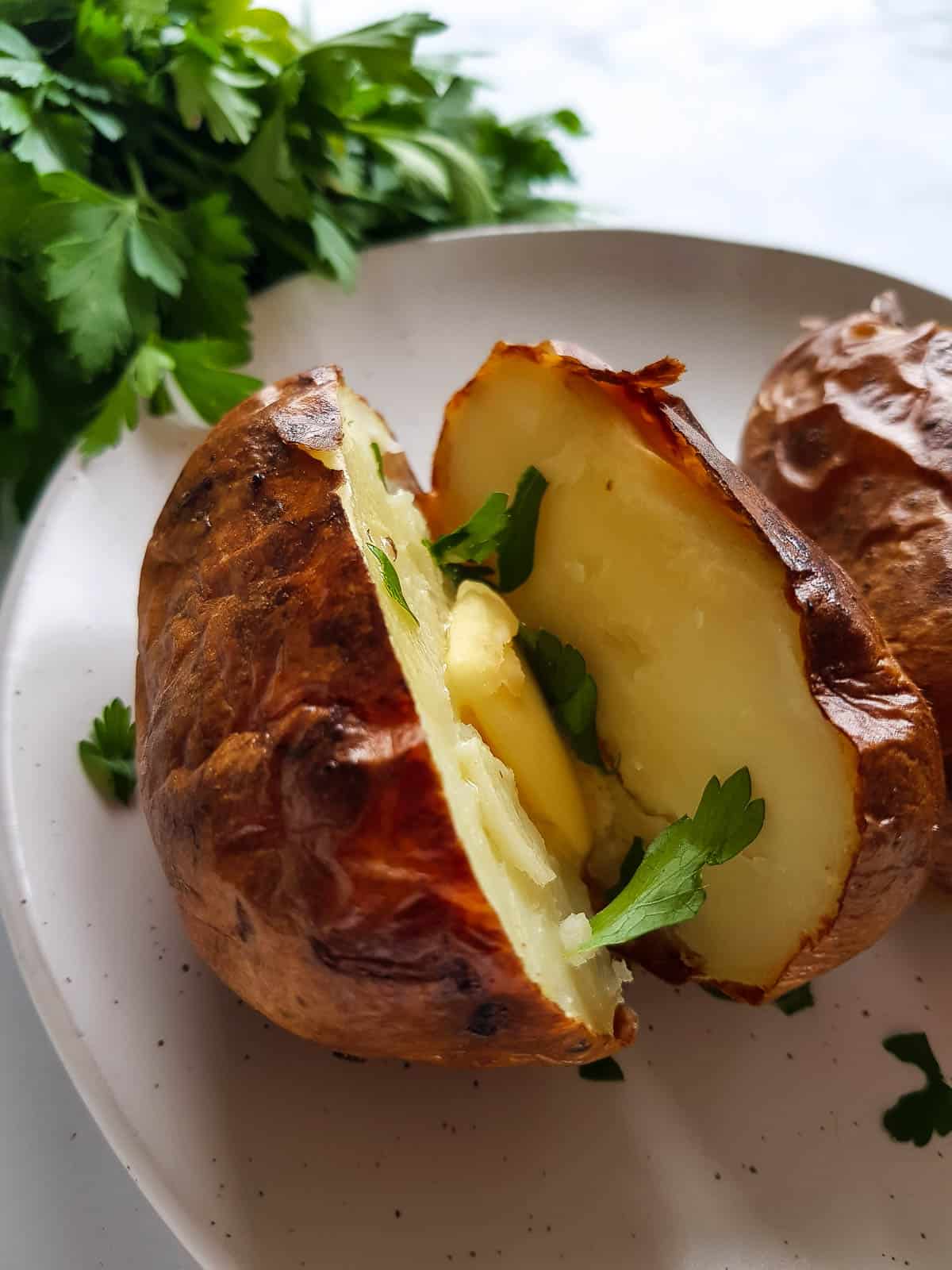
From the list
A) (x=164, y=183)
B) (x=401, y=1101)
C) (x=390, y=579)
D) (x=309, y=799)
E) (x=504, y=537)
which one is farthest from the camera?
(x=164, y=183)

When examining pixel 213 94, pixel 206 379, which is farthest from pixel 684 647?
pixel 213 94

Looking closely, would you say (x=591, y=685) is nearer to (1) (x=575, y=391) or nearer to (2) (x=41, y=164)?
(1) (x=575, y=391)

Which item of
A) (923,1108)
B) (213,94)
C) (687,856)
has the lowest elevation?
(923,1108)

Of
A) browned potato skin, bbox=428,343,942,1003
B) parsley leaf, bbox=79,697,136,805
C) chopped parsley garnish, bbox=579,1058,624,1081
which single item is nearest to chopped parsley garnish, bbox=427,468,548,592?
browned potato skin, bbox=428,343,942,1003

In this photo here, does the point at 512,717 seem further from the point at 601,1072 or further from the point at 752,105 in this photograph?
the point at 752,105

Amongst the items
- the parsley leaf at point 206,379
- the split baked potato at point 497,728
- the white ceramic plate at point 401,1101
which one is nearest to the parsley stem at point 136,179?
the parsley leaf at point 206,379

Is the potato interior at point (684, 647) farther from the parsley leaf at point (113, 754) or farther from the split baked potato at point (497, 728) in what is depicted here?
the parsley leaf at point (113, 754)
